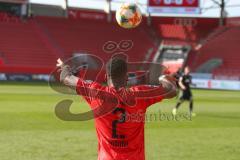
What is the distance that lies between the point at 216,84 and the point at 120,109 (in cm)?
4118

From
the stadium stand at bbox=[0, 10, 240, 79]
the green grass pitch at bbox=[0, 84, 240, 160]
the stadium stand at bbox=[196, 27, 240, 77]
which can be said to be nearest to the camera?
the green grass pitch at bbox=[0, 84, 240, 160]

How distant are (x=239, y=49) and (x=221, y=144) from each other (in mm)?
44067

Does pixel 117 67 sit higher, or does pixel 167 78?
pixel 117 67

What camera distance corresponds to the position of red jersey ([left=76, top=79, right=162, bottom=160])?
16.8 ft

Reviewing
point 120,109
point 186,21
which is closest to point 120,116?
point 120,109

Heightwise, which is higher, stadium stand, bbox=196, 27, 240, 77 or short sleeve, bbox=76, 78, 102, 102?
short sleeve, bbox=76, 78, 102, 102

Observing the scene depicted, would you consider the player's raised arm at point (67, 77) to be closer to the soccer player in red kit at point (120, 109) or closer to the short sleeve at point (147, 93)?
the soccer player in red kit at point (120, 109)

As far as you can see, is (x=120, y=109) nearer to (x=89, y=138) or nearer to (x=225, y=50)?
(x=89, y=138)

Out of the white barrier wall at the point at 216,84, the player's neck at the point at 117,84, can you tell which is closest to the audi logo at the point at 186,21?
the white barrier wall at the point at 216,84

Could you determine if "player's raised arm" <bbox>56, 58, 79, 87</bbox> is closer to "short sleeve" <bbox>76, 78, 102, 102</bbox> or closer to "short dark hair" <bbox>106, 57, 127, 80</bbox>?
"short sleeve" <bbox>76, 78, 102, 102</bbox>

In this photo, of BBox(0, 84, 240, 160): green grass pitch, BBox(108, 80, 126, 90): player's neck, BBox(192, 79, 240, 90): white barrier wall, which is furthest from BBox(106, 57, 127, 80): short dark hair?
BBox(192, 79, 240, 90): white barrier wall

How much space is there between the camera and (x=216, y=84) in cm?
4547

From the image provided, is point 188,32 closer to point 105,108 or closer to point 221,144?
point 221,144

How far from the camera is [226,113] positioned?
21.7 metres
